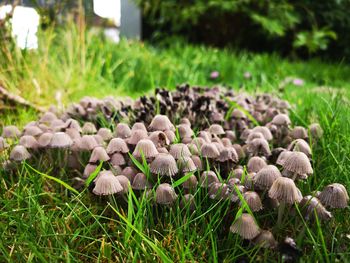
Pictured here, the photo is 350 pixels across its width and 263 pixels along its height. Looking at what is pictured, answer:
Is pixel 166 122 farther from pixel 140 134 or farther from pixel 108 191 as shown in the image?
pixel 108 191

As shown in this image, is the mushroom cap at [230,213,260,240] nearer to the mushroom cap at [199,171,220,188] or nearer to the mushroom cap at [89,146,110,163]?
the mushroom cap at [199,171,220,188]

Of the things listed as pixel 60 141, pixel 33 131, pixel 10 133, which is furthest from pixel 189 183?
pixel 10 133

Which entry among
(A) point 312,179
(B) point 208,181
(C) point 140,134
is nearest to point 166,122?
(C) point 140,134

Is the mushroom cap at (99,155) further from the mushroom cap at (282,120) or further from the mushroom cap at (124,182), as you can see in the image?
the mushroom cap at (282,120)

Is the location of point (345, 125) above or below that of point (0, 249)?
above

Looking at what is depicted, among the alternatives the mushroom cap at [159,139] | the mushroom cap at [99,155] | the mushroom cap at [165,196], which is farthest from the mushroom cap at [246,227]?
the mushroom cap at [99,155]

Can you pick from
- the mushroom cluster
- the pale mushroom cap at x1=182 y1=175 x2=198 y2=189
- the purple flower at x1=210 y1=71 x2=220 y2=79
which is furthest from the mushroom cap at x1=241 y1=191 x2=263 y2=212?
the purple flower at x1=210 y1=71 x2=220 y2=79
